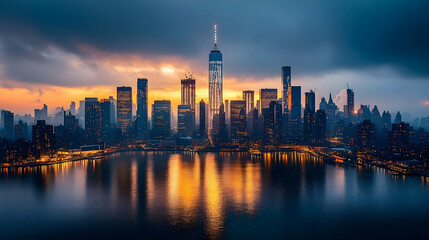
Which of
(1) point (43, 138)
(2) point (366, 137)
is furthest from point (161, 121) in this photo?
(2) point (366, 137)

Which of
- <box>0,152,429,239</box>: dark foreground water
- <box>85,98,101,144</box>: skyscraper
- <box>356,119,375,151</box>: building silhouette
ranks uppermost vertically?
<box>85,98,101,144</box>: skyscraper

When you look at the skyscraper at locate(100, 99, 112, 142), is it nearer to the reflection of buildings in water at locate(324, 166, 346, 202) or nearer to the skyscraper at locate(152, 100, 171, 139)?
the skyscraper at locate(152, 100, 171, 139)

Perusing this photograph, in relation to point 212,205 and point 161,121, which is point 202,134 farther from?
point 212,205

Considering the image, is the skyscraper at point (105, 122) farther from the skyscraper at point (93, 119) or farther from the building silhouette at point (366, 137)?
the building silhouette at point (366, 137)

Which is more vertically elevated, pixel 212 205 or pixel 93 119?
pixel 93 119

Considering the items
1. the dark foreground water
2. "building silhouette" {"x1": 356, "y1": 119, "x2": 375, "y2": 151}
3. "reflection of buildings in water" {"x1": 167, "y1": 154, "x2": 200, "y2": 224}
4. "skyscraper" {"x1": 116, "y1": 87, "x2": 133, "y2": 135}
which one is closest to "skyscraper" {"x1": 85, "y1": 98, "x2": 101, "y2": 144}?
"skyscraper" {"x1": 116, "y1": 87, "x2": 133, "y2": 135}

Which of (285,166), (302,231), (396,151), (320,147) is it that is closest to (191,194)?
(302,231)
